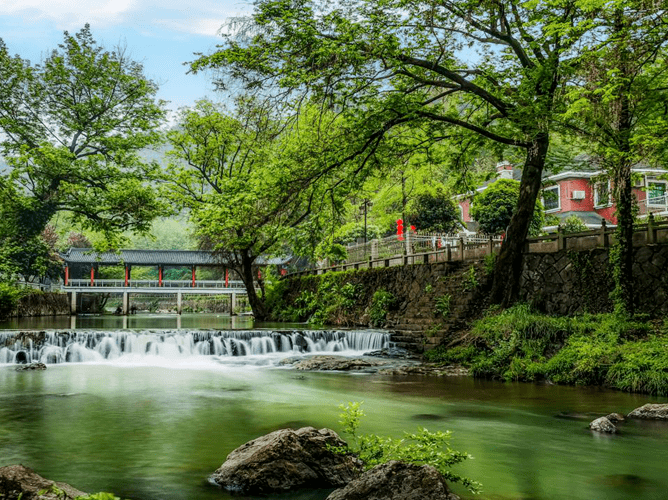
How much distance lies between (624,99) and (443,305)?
26.5 feet

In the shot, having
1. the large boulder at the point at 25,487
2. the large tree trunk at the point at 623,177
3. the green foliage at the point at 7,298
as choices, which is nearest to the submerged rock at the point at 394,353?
the large tree trunk at the point at 623,177

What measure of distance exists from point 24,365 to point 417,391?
10.3 m

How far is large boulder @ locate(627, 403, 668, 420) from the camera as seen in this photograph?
9.21 meters

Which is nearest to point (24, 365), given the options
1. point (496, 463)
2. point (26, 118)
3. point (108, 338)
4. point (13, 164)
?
point (108, 338)

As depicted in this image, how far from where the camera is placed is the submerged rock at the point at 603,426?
850 cm

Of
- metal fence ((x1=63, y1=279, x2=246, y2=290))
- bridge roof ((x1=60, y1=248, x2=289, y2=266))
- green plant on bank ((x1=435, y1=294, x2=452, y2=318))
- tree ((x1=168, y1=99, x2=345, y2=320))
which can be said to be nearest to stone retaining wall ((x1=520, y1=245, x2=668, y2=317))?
green plant on bank ((x1=435, y1=294, x2=452, y2=318))

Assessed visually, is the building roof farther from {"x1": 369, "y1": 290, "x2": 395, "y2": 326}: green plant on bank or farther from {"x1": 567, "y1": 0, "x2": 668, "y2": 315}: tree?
{"x1": 567, "y1": 0, "x2": 668, "y2": 315}: tree

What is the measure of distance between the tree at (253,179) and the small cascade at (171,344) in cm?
346

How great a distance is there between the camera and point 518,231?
1706 centimetres

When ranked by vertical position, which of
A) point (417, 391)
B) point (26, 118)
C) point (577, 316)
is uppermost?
point (26, 118)

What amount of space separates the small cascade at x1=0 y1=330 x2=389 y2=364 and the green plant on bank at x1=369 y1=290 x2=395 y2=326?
3.31 metres

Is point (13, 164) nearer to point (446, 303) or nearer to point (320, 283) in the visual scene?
point (320, 283)

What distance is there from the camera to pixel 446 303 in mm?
19031

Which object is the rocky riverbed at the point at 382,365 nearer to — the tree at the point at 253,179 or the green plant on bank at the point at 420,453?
the tree at the point at 253,179
